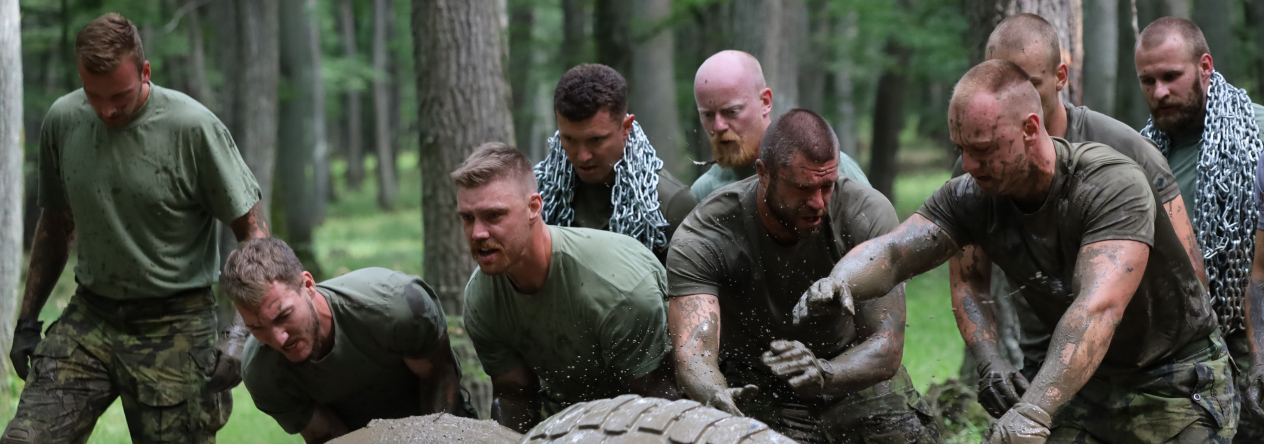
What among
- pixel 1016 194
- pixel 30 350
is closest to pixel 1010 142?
pixel 1016 194

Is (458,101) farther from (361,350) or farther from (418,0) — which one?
(361,350)

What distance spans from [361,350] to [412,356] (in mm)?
199

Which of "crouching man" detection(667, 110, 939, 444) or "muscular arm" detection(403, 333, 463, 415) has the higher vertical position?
"crouching man" detection(667, 110, 939, 444)

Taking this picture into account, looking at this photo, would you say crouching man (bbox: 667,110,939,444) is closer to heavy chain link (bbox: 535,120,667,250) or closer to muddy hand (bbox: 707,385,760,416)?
muddy hand (bbox: 707,385,760,416)

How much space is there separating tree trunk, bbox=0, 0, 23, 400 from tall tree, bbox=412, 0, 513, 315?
101 inches

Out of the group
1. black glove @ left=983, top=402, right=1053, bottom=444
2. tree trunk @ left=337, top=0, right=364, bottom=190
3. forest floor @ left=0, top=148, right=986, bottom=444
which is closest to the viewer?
black glove @ left=983, top=402, right=1053, bottom=444

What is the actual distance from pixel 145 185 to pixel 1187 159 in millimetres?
4221

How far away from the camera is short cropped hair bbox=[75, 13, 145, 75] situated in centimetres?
439

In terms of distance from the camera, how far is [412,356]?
14.5 feet

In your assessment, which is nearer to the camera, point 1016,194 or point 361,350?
point 1016,194

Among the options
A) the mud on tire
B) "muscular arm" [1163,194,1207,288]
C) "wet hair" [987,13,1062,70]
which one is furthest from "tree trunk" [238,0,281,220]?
"muscular arm" [1163,194,1207,288]

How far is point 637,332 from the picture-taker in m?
4.06

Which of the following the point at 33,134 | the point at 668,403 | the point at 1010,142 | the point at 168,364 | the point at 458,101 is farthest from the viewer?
the point at 33,134

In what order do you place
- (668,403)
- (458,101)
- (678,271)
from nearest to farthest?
(668,403)
(678,271)
(458,101)
